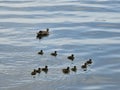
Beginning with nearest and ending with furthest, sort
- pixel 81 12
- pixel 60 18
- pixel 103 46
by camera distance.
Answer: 1. pixel 103 46
2. pixel 60 18
3. pixel 81 12

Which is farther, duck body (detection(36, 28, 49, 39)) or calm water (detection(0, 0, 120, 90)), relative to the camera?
duck body (detection(36, 28, 49, 39))

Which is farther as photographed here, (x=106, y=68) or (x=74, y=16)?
(x=74, y=16)

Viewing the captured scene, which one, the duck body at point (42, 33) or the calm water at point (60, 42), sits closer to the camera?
the calm water at point (60, 42)

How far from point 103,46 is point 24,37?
11.6 feet

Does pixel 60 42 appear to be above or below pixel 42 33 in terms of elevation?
below

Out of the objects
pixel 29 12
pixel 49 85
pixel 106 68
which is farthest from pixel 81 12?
pixel 49 85

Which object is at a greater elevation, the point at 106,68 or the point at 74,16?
the point at 74,16

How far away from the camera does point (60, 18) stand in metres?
22.0

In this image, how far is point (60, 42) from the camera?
18094 mm

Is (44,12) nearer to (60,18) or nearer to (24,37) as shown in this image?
(60,18)

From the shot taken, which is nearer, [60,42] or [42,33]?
[60,42]

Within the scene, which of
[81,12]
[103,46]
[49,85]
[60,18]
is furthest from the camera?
[81,12]

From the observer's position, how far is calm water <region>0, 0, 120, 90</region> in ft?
47.0

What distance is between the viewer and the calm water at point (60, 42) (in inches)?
564
